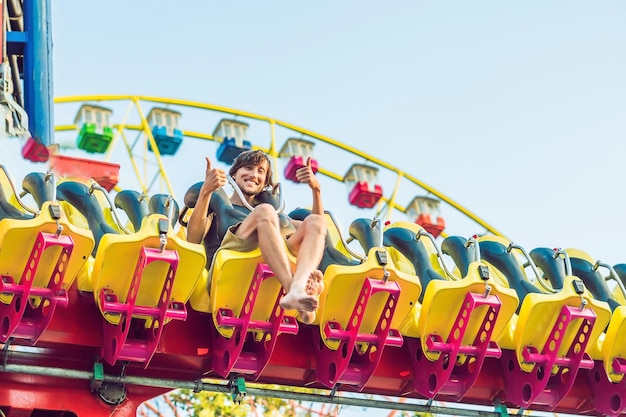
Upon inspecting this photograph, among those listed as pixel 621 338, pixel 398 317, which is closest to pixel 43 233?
pixel 398 317

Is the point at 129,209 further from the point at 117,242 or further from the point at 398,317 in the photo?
the point at 398,317

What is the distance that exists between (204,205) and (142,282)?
61 cm

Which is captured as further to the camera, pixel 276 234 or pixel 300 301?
pixel 276 234

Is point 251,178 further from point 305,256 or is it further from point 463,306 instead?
point 463,306

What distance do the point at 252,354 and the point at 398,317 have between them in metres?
0.82

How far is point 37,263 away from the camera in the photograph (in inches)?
221

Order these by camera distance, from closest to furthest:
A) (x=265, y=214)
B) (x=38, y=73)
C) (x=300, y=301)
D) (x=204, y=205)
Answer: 1. (x=300, y=301)
2. (x=265, y=214)
3. (x=204, y=205)
4. (x=38, y=73)

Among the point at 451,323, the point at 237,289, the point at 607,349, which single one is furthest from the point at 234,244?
the point at 607,349

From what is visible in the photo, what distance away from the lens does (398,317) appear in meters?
6.37

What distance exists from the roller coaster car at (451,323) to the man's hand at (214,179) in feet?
4.40

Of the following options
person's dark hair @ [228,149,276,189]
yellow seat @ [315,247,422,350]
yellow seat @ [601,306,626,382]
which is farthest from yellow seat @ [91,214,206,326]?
yellow seat @ [601,306,626,382]

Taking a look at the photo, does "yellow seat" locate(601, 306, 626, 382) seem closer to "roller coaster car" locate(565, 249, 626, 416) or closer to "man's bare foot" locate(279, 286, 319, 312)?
"roller coaster car" locate(565, 249, 626, 416)

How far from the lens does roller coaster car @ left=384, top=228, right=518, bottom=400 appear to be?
6430 mm

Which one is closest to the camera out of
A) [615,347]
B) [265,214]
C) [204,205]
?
[265,214]
